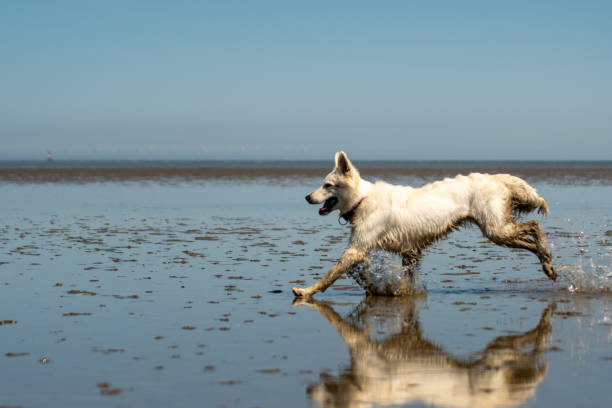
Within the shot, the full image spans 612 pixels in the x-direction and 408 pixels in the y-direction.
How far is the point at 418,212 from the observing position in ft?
36.2

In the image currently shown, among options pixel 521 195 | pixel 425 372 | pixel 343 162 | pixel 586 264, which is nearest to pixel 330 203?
pixel 343 162

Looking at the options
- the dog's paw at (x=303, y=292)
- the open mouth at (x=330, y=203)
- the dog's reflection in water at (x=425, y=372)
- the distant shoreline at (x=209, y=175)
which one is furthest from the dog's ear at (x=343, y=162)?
the distant shoreline at (x=209, y=175)

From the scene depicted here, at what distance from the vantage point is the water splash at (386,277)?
37.3 feet

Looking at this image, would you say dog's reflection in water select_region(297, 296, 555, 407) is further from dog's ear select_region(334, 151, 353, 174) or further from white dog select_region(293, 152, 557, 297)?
dog's ear select_region(334, 151, 353, 174)

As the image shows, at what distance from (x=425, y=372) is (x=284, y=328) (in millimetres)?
2446

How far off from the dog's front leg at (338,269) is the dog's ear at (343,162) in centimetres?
121

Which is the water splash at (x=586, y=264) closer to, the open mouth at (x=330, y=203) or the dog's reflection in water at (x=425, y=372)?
the dog's reflection in water at (x=425, y=372)

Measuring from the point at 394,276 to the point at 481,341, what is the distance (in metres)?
3.45

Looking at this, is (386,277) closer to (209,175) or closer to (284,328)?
(284,328)

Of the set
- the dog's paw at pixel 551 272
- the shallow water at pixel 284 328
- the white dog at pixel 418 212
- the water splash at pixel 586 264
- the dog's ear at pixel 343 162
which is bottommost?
the shallow water at pixel 284 328

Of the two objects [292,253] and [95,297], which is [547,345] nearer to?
[95,297]

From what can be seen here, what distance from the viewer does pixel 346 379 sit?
22.0 feet

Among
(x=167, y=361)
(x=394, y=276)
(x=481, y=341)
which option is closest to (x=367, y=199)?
(x=394, y=276)

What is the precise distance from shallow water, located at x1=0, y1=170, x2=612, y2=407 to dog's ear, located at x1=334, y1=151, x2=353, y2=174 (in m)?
1.55
